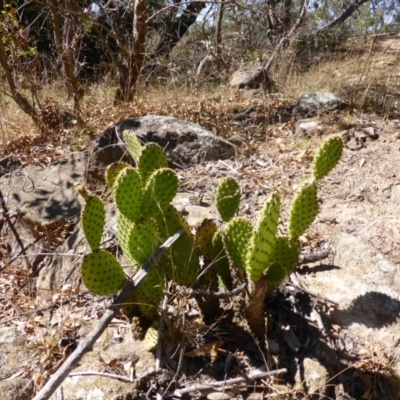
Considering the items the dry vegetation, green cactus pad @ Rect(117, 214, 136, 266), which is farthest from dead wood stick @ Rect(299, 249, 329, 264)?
the dry vegetation

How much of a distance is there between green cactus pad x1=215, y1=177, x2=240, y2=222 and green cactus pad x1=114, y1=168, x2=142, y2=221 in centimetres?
42

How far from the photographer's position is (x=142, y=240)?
79.9 inches

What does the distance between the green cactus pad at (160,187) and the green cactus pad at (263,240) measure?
0.42 meters

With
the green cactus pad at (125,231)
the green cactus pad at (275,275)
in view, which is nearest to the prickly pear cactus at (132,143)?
the green cactus pad at (125,231)

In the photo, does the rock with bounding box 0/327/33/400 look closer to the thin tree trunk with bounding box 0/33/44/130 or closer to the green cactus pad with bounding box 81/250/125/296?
the green cactus pad with bounding box 81/250/125/296

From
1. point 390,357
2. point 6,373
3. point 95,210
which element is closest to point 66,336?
point 6,373

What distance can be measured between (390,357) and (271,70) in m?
5.90

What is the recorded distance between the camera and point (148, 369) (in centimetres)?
200

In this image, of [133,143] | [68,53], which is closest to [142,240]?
[133,143]

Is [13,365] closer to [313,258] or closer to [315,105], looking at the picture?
[313,258]

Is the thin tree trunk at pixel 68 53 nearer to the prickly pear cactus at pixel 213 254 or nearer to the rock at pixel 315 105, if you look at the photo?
the rock at pixel 315 105

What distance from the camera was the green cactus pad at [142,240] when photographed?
80.0 inches

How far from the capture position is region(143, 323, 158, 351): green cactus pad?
2.04 meters

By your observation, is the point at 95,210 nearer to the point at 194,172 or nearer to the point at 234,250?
the point at 234,250
